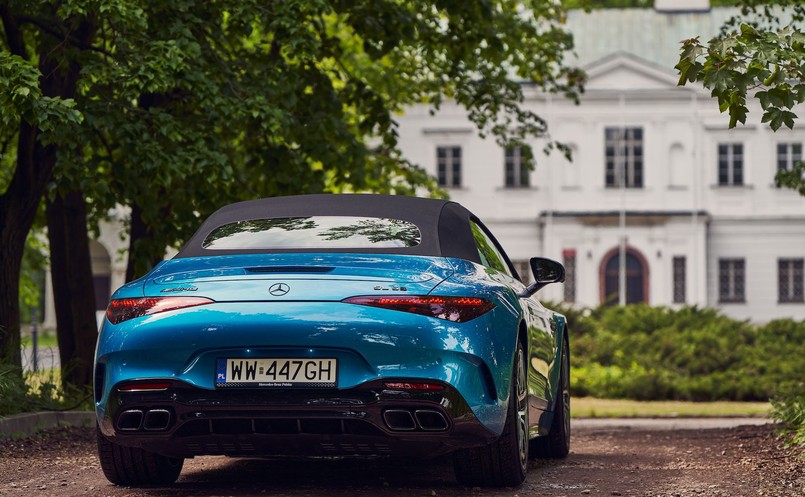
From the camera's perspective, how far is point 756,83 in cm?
771

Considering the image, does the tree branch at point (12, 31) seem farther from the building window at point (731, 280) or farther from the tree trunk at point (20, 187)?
the building window at point (731, 280)

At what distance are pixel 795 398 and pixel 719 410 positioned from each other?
9039 millimetres

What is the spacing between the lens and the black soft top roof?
733 cm

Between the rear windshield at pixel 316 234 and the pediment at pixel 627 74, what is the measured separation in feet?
156

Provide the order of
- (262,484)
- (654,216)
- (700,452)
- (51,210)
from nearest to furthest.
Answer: (262,484) → (700,452) → (51,210) → (654,216)

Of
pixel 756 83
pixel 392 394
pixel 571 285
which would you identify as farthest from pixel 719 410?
pixel 571 285

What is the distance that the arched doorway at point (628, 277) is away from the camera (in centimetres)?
5475

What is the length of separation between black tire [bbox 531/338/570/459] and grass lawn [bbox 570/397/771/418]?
956 cm

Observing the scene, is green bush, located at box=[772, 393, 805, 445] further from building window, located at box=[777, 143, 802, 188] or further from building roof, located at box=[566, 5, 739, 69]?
building roof, located at box=[566, 5, 739, 69]

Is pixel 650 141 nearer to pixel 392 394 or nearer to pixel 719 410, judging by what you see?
pixel 719 410

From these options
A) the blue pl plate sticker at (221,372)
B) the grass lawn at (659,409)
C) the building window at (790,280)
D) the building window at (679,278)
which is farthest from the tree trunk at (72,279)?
the building window at (790,280)

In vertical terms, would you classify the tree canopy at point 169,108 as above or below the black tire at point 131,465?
above

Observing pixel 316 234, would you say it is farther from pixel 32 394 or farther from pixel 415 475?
pixel 32 394

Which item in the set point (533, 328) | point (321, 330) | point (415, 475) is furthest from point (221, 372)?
point (533, 328)
